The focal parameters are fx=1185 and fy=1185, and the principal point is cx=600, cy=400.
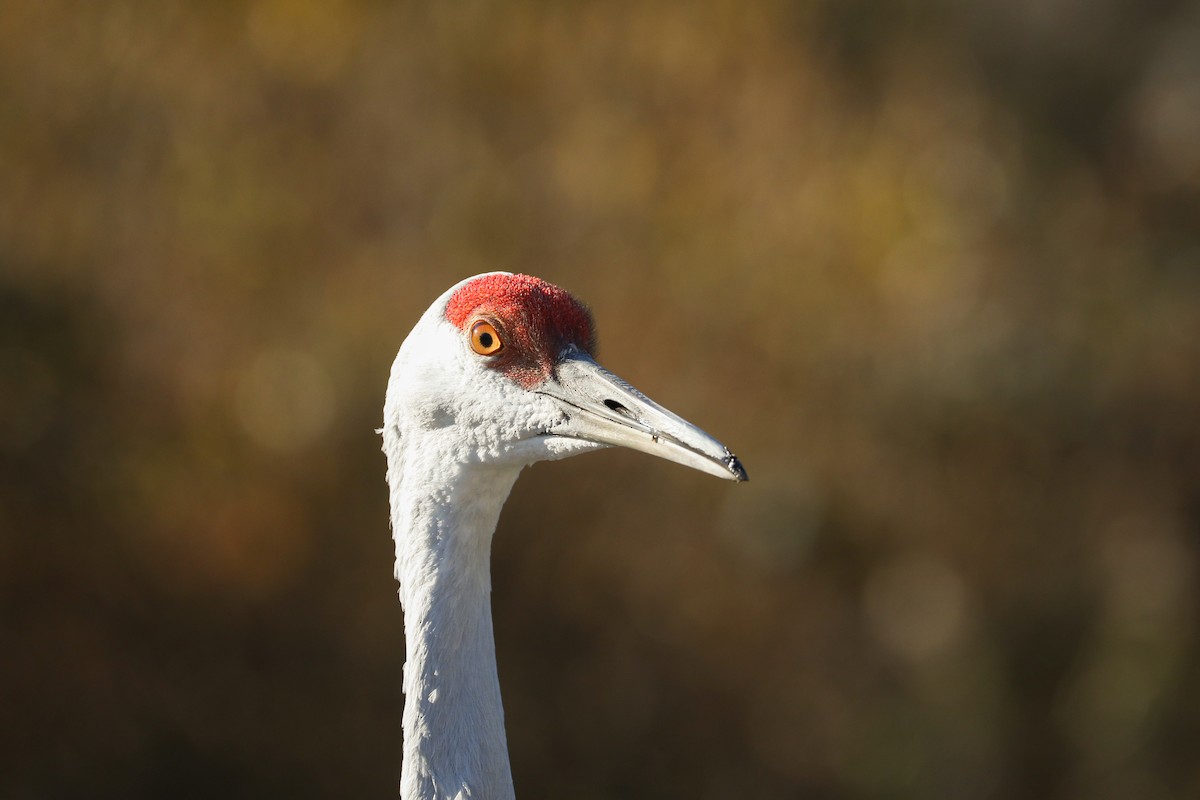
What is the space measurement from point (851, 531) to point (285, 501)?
2.59 metres

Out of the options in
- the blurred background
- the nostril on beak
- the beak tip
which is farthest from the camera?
the blurred background

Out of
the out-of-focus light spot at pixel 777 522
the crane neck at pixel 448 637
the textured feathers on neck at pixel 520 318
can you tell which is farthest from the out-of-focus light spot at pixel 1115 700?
the textured feathers on neck at pixel 520 318

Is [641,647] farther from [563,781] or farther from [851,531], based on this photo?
[851,531]

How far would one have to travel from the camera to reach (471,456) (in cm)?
216

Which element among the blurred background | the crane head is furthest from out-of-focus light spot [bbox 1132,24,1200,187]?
the crane head

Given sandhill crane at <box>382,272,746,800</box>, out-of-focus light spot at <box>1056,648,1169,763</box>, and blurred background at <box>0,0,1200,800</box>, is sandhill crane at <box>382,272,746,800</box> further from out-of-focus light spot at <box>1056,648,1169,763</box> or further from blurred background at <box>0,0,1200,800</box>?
out-of-focus light spot at <box>1056,648,1169,763</box>

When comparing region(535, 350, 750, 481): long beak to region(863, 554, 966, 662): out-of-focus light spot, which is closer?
region(535, 350, 750, 481): long beak

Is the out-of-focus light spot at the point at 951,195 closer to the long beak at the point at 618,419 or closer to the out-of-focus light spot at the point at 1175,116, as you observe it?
the out-of-focus light spot at the point at 1175,116

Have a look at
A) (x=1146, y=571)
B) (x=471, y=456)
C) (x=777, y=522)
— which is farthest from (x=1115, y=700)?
(x=471, y=456)

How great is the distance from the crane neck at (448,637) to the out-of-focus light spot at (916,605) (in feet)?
11.9

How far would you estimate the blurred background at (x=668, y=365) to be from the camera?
205 inches

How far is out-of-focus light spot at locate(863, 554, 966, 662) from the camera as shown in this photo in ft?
18.0

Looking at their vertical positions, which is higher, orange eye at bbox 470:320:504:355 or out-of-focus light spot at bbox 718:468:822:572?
out-of-focus light spot at bbox 718:468:822:572

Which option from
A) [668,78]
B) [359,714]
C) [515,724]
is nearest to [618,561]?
[515,724]
